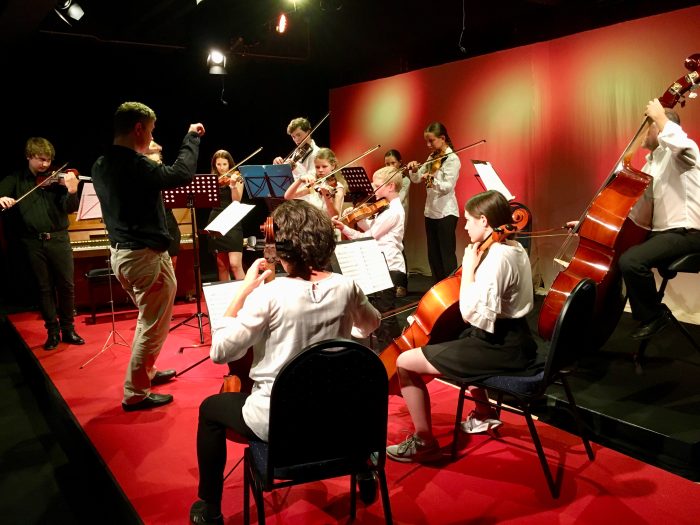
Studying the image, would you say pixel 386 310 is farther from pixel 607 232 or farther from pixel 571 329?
pixel 571 329

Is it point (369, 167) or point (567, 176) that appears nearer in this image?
point (567, 176)

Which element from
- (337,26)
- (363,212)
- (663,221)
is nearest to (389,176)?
(363,212)

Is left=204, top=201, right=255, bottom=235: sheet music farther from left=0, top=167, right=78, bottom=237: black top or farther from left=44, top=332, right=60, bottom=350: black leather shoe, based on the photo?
left=44, top=332, right=60, bottom=350: black leather shoe

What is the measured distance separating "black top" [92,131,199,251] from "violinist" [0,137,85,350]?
1649mm

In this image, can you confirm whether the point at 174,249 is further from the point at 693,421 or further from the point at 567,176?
the point at 693,421

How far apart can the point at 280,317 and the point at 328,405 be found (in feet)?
1.06

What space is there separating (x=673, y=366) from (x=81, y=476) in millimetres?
3450

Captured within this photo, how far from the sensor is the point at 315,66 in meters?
8.84

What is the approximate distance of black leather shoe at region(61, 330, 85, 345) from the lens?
4.87 meters

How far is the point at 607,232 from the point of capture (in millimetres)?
3297

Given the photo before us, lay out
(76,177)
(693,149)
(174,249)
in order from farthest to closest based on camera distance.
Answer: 1. (174,249)
2. (76,177)
3. (693,149)

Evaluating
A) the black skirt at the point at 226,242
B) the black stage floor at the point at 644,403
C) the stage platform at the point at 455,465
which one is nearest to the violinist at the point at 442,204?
the black skirt at the point at 226,242

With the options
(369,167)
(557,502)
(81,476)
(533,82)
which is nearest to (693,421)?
(557,502)

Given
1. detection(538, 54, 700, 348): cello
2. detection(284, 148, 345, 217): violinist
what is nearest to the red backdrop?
detection(538, 54, 700, 348): cello
